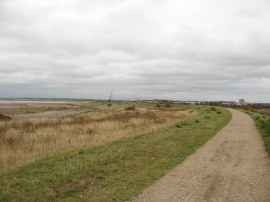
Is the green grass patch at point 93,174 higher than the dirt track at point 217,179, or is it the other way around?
the dirt track at point 217,179

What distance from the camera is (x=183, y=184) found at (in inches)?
389

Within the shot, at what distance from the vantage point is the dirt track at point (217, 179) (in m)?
8.77

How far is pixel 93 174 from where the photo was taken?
11.1 metres

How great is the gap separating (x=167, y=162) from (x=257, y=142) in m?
8.27

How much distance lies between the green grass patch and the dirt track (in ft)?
1.45

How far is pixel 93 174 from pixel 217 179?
135 inches

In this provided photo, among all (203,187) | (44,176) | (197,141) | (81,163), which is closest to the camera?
(203,187)

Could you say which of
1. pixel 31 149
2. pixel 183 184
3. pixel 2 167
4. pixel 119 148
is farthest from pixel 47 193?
pixel 31 149

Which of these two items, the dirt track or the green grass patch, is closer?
the dirt track

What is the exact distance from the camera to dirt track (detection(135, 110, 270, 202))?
877 centimetres

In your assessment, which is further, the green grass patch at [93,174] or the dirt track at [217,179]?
the green grass patch at [93,174]

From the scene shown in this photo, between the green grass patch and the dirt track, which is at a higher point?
the dirt track

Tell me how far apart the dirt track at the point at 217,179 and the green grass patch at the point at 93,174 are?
0.44 metres

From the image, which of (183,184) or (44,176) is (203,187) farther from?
(44,176)
